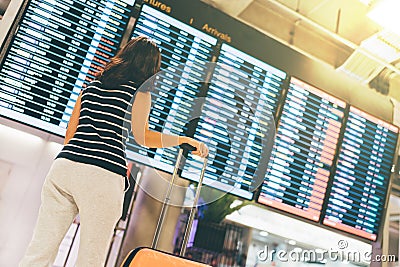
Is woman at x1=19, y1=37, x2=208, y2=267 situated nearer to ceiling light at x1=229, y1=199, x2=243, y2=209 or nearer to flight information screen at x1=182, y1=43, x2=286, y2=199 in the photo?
flight information screen at x1=182, y1=43, x2=286, y2=199

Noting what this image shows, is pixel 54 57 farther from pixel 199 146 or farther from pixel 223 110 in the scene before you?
pixel 223 110

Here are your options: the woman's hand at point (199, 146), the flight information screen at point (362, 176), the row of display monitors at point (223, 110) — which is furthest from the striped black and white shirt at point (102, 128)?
the flight information screen at point (362, 176)

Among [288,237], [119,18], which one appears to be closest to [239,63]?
[119,18]

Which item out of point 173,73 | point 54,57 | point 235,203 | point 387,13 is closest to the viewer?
point 54,57

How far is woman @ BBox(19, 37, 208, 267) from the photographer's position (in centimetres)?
151

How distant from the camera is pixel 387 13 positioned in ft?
8.93

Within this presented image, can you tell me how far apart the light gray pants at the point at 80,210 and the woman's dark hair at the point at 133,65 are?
1.43 ft

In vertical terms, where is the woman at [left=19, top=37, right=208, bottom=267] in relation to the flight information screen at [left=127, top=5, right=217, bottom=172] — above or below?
below

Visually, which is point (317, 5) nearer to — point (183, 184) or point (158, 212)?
point (183, 184)

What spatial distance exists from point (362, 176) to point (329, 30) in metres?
1.29

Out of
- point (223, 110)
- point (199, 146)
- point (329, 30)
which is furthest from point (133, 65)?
point (329, 30)

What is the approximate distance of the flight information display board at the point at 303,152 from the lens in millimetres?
2766

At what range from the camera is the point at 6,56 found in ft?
6.80

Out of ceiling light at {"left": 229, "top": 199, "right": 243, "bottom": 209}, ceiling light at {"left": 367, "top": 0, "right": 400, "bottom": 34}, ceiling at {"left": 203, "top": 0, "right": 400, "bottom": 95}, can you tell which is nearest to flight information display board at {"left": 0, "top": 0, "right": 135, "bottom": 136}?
ceiling at {"left": 203, "top": 0, "right": 400, "bottom": 95}
